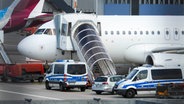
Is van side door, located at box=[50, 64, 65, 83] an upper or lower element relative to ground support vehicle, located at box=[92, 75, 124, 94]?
upper

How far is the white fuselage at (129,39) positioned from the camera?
40.8 metres

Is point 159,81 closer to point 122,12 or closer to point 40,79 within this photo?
point 40,79

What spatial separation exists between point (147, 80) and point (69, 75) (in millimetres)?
6560

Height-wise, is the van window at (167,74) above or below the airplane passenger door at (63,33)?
below

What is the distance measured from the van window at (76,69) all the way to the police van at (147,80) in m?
4.80

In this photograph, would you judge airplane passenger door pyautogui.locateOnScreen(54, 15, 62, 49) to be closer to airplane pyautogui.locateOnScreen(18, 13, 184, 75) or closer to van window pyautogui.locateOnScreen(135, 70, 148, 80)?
airplane pyautogui.locateOnScreen(18, 13, 184, 75)

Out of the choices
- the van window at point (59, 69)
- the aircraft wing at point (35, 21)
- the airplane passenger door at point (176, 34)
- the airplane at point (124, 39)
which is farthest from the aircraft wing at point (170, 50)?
the aircraft wing at point (35, 21)

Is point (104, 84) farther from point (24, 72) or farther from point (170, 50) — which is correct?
point (24, 72)

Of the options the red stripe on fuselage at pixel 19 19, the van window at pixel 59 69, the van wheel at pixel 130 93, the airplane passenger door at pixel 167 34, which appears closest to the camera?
the van wheel at pixel 130 93

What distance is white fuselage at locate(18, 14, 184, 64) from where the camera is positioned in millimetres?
40812

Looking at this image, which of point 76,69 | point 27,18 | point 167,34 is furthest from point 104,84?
point 27,18

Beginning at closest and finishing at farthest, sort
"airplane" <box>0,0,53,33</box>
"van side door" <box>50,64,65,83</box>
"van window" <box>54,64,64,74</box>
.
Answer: "van side door" <box>50,64,65,83</box>, "van window" <box>54,64,64,74</box>, "airplane" <box>0,0,53,33</box>

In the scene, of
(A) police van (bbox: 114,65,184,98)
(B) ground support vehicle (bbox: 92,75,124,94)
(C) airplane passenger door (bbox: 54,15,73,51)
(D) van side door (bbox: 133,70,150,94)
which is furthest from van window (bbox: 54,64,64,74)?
(D) van side door (bbox: 133,70,150,94)

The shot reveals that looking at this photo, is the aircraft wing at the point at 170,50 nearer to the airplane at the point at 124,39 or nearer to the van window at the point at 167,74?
the airplane at the point at 124,39
